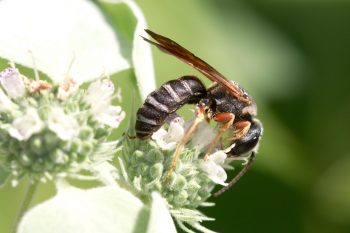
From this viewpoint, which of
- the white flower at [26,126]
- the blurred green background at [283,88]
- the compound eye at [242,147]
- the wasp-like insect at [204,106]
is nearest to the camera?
the white flower at [26,126]

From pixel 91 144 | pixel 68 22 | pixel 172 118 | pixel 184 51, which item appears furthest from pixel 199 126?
pixel 68 22

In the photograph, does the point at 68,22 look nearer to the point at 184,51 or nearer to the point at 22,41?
the point at 22,41

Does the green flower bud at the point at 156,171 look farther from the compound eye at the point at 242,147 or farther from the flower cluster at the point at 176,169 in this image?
the compound eye at the point at 242,147

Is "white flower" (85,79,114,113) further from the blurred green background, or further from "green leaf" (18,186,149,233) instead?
the blurred green background

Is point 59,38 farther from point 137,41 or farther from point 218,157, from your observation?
point 218,157

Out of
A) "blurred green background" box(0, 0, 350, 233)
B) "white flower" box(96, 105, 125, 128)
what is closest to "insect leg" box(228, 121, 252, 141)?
"white flower" box(96, 105, 125, 128)

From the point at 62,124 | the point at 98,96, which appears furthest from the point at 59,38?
the point at 62,124

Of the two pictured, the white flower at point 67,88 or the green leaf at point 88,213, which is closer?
the green leaf at point 88,213

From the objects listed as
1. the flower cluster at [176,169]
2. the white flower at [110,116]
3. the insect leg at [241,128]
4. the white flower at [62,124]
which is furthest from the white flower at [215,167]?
the white flower at [62,124]
